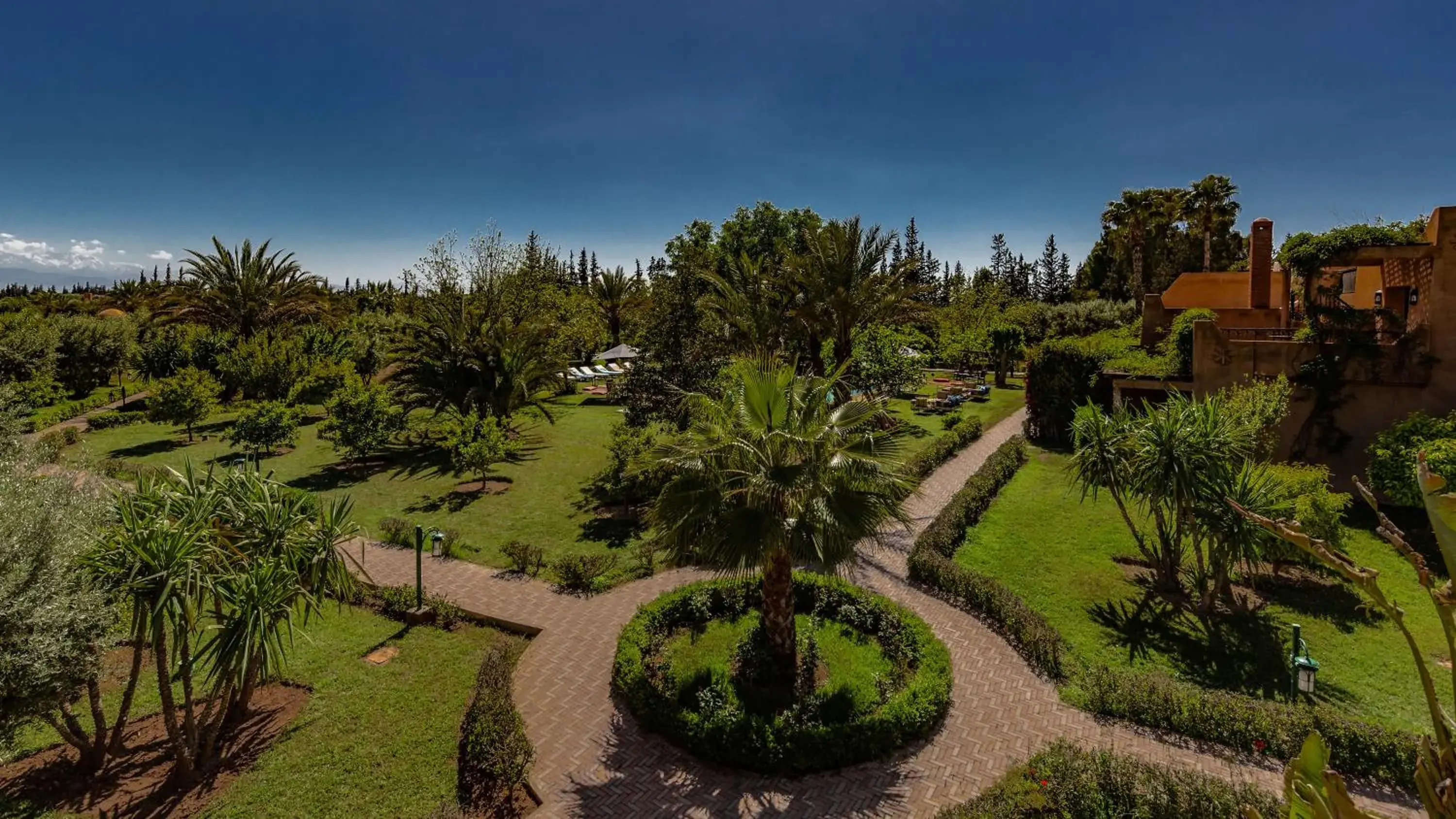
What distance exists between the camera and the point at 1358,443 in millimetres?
19500

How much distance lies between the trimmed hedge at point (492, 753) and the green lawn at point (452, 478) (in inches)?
258

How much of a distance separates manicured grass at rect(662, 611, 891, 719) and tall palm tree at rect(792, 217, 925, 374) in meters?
13.6

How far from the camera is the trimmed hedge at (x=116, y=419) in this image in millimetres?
31734

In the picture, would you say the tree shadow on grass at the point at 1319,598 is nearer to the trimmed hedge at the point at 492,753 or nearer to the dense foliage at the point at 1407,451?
the dense foliage at the point at 1407,451

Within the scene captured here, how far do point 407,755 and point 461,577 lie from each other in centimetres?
645

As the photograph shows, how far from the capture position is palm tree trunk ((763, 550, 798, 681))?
35.1 ft

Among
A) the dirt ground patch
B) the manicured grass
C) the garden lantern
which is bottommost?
the dirt ground patch

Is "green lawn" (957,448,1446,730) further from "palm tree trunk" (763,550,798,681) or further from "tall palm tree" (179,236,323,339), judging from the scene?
"tall palm tree" (179,236,323,339)

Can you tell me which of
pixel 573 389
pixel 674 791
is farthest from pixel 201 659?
pixel 573 389

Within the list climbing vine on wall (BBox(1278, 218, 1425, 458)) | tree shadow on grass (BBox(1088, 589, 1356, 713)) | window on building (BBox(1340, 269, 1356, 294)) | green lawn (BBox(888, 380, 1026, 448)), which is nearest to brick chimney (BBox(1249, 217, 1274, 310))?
window on building (BBox(1340, 269, 1356, 294))

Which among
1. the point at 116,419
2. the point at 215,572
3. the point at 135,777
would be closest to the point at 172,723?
the point at 135,777

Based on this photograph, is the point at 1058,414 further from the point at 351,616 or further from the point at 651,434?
the point at 351,616

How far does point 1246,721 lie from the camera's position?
9586 millimetres

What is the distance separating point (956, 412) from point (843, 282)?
45.2 ft
